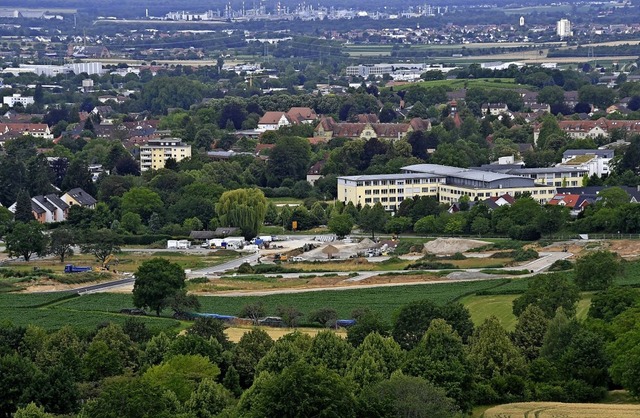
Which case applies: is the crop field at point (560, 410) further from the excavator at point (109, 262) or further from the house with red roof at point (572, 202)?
the house with red roof at point (572, 202)

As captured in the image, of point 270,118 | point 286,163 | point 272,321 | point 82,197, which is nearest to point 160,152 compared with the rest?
point 286,163

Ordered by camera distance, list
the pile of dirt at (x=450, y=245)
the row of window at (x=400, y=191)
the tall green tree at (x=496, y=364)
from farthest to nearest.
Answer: the row of window at (x=400, y=191) < the pile of dirt at (x=450, y=245) < the tall green tree at (x=496, y=364)

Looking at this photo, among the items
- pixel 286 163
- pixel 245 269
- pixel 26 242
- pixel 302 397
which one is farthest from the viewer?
pixel 286 163

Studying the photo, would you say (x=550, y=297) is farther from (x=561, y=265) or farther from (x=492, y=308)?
(x=561, y=265)

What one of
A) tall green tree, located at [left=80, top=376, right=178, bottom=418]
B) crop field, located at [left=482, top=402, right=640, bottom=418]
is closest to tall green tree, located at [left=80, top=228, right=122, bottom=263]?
crop field, located at [left=482, top=402, right=640, bottom=418]

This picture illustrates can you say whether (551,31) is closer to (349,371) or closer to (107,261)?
(107,261)

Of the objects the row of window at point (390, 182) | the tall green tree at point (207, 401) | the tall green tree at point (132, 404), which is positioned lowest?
the row of window at point (390, 182)

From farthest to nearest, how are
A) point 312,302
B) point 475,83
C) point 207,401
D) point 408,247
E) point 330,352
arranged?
point 475,83
point 408,247
point 312,302
point 330,352
point 207,401

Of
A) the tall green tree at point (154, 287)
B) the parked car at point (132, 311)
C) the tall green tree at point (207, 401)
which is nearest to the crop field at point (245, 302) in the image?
the parked car at point (132, 311)
